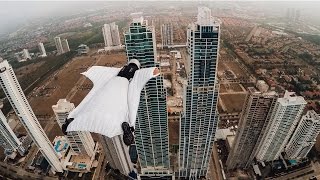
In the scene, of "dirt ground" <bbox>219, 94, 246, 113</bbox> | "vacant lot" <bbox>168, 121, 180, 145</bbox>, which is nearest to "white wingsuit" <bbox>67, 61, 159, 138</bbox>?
"vacant lot" <bbox>168, 121, 180, 145</bbox>

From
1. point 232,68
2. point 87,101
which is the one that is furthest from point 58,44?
point 87,101

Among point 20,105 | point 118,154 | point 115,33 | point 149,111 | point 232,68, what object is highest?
point 149,111

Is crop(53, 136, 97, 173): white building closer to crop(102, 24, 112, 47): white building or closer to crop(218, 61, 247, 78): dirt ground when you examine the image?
crop(218, 61, 247, 78): dirt ground

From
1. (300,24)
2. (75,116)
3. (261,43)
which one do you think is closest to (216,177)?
(75,116)

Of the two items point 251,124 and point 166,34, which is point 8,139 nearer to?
point 251,124

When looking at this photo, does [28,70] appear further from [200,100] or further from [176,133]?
[200,100]

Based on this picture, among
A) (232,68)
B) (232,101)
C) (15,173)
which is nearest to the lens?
(15,173)

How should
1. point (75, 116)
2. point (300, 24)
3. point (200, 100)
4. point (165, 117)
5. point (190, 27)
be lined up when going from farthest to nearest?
point (300, 24), point (165, 117), point (200, 100), point (190, 27), point (75, 116)
